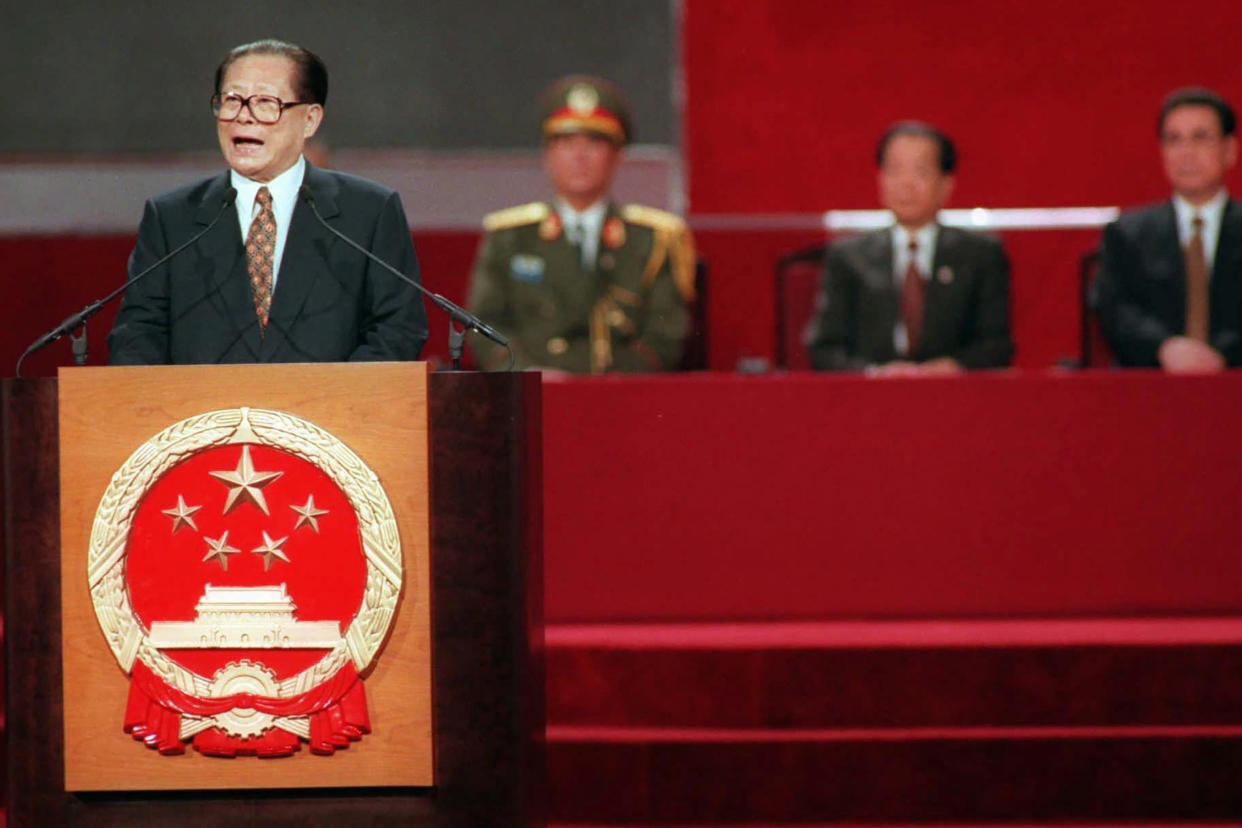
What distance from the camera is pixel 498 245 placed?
11.6 ft

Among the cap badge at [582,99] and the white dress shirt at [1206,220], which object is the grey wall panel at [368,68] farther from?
the white dress shirt at [1206,220]

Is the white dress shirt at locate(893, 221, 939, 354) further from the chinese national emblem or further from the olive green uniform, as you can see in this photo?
the chinese national emblem

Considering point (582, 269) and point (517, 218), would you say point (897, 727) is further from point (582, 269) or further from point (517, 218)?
point (517, 218)

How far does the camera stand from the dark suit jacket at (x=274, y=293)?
1.80 metres

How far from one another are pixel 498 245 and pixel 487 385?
1998 millimetres

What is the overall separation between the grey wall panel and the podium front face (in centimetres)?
268

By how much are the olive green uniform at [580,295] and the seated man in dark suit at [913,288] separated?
36 cm

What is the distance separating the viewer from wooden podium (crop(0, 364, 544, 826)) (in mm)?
1553

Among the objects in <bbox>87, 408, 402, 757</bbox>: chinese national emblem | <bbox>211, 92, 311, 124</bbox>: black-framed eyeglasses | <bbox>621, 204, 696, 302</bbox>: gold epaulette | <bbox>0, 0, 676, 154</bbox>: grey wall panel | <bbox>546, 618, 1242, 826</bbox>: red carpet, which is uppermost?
<bbox>0, 0, 676, 154</bbox>: grey wall panel

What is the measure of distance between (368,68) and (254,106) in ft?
8.36

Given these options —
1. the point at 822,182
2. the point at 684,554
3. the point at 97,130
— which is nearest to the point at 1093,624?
the point at 684,554

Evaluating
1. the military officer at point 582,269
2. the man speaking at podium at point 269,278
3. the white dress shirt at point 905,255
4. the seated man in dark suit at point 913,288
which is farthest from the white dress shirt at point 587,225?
the man speaking at podium at point 269,278

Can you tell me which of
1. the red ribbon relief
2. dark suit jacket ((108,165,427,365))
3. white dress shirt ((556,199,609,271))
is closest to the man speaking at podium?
dark suit jacket ((108,165,427,365))

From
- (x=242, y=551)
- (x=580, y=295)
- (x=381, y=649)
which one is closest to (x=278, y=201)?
(x=242, y=551)
